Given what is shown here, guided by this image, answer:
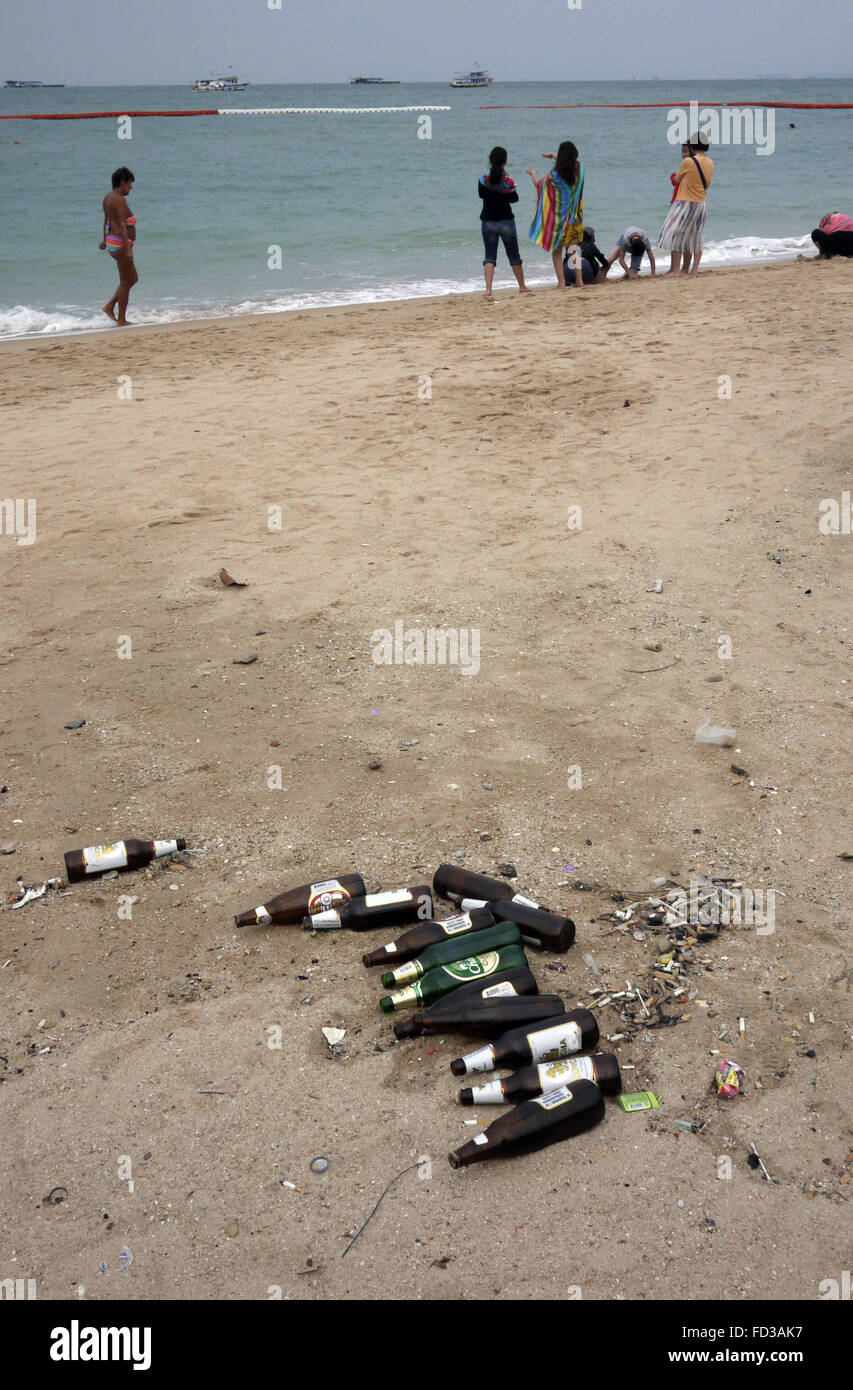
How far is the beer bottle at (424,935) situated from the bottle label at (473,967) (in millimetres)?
131

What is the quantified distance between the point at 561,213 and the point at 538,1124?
12.3 m

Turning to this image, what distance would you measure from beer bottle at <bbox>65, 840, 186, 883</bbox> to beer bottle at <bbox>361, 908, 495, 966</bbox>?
94 cm

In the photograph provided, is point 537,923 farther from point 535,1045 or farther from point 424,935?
point 535,1045

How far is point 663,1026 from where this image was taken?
9.48 feet

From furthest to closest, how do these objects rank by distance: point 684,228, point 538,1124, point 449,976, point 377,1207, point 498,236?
point 684,228 → point 498,236 → point 449,976 → point 538,1124 → point 377,1207

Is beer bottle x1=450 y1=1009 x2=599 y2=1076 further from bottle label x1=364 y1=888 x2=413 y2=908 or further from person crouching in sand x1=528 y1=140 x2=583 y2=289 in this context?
person crouching in sand x1=528 y1=140 x2=583 y2=289

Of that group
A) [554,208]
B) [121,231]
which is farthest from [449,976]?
[554,208]

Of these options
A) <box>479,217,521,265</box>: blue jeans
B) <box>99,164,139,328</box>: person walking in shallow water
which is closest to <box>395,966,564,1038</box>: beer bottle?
<box>479,217,521,265</box>: blue jeans

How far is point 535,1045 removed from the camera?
2.76 meters

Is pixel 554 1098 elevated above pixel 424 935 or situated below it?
below

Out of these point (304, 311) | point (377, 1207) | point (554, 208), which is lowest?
point (377, 1207)

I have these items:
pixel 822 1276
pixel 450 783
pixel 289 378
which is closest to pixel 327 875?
pixel 450 783

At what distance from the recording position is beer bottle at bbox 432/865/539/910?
3.31 m
